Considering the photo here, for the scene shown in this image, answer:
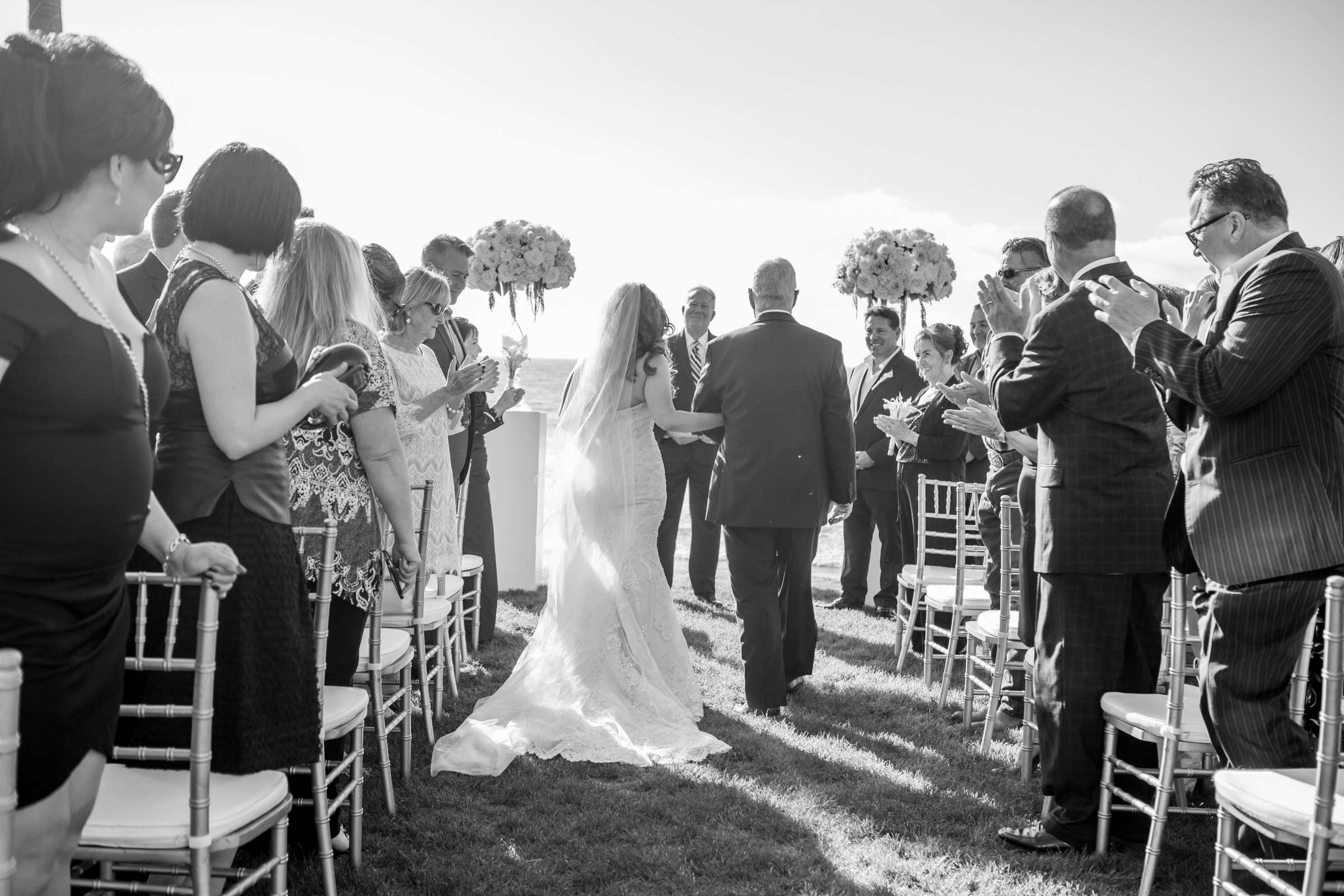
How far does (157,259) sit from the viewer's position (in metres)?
4.11

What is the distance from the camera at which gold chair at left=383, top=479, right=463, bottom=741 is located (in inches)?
161

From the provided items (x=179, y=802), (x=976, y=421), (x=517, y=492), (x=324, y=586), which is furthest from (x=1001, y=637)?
(x=517, y=492)

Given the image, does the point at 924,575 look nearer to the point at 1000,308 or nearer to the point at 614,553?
the point at 614,553

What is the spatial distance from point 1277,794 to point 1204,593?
712 millimetres

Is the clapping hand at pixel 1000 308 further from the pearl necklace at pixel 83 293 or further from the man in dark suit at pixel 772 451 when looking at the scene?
the pearl necklace at pixel 83 293

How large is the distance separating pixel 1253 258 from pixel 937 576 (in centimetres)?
362

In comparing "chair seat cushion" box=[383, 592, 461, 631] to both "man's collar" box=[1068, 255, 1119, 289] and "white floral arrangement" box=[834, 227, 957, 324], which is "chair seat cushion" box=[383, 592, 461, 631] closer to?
"man's collar" box=[1068, 255, 1119, 289]

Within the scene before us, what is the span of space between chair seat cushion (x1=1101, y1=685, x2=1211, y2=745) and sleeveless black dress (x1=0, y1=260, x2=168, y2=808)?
2.84 m

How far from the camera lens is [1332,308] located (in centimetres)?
267

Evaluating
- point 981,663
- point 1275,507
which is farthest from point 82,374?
point 981,663

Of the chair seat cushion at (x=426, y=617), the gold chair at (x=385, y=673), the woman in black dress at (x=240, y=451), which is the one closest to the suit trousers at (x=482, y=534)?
the chair seat cushion at (x=426, y=617)

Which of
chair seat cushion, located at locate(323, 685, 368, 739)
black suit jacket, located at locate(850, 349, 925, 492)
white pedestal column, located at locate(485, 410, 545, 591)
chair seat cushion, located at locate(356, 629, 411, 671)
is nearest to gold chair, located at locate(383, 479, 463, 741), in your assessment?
chair seat cushion, located at locate(356, 629, 411, 671)

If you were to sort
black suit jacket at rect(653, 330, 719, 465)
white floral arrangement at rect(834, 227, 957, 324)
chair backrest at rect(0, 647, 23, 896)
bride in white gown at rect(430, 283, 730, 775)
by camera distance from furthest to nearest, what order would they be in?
1. black suit jacket at rect(653, 330, 719, 465)
2. white floral arrangement at rect(834, 227, 957, 324)
3. bride in white gown at rect(430, 283, 730, 775)
4. chair backrest at rect(0, 647, 23, 896)

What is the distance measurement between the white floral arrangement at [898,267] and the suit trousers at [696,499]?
1.88m
